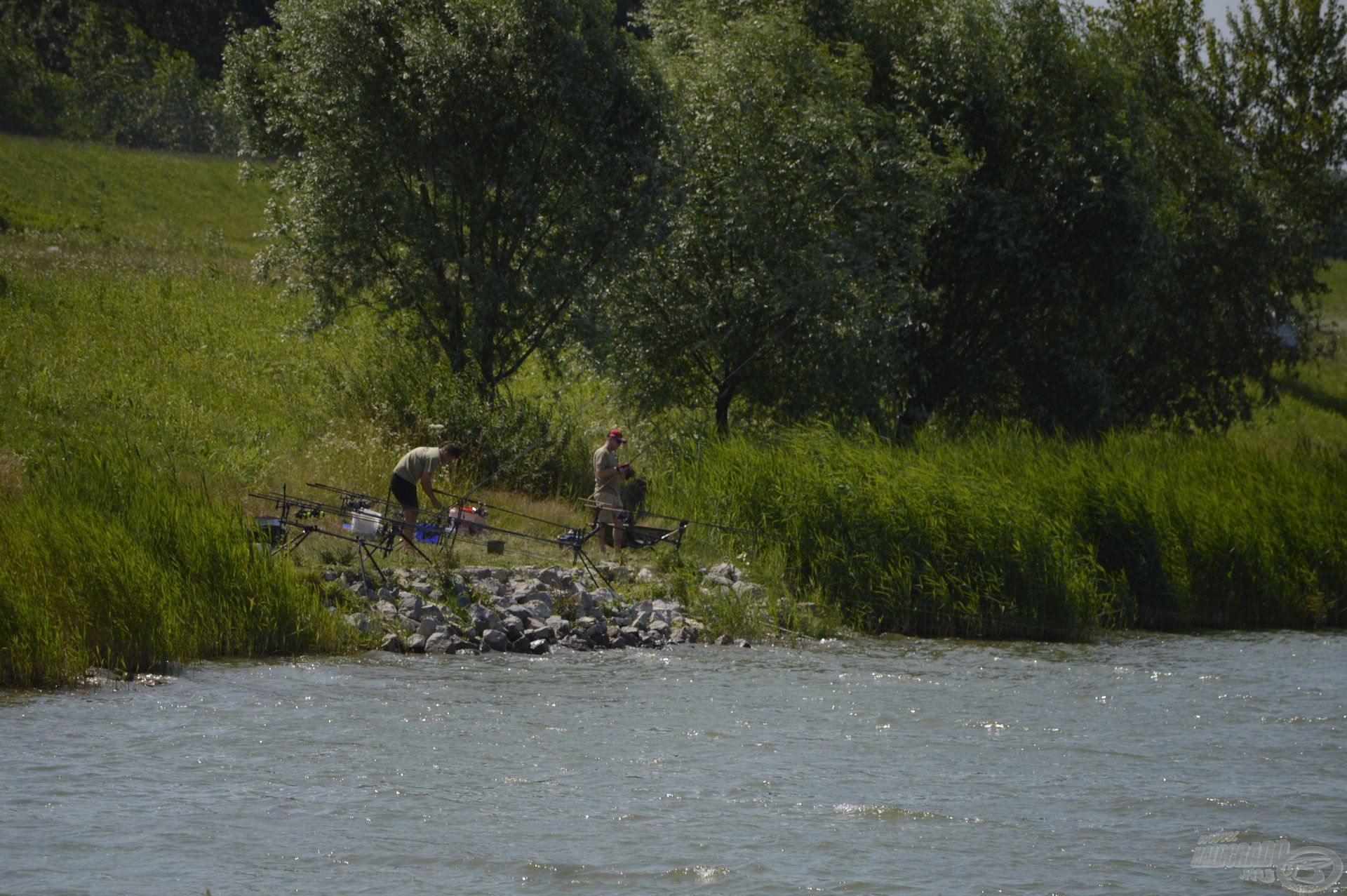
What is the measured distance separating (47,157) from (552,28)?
1614 inches

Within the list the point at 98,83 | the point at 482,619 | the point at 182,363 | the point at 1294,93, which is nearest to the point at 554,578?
the point at 482,619

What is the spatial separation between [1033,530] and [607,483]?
596cm

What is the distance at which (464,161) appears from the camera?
23328mm

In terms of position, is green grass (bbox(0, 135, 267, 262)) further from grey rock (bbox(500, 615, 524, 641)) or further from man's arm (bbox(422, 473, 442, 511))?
grey rock (bbox(500, 615, 524, 641))

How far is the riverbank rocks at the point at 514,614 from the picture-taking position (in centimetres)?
1591

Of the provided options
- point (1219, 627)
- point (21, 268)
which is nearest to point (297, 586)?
point (1219, 627)

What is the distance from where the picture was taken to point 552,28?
22.8 metres

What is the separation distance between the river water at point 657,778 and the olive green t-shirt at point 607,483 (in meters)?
4.72

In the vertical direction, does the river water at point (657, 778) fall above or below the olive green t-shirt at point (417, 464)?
below

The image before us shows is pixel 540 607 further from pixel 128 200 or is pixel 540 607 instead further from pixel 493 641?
pixel 128 200

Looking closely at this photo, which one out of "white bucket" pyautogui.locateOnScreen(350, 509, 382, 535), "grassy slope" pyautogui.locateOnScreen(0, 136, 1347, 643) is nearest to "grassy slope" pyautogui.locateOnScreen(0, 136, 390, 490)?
"grassy slope" pyautogui.locateOnScreen(0, 136, 1347, 643)

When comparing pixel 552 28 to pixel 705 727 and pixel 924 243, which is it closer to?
pixel 924 243

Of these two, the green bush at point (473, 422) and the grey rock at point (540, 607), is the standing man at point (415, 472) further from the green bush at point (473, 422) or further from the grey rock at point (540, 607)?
the green bush at point (473, 422)

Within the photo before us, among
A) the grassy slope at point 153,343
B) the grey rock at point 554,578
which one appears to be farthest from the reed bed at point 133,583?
the grassy slope at point 153,343
